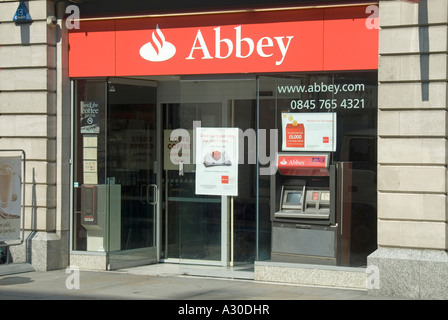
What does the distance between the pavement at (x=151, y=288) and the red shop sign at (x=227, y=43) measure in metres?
3.02

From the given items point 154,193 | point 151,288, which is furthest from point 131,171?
point 151,288

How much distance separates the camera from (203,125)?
38.6 feet

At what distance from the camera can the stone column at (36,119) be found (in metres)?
12.0

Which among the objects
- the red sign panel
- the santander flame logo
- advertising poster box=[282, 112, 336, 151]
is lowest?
the red sign panel

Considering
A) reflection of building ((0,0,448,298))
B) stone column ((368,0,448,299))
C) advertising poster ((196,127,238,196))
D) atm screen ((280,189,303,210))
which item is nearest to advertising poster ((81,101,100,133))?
→ reflection of building ((0,0,448,298))

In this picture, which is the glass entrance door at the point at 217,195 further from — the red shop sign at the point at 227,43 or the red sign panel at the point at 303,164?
the red sign panel at the point at 303,164

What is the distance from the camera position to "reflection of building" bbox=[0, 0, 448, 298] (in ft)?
32.0

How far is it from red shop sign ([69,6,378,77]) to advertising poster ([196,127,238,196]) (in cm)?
96

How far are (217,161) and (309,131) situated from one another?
156cm

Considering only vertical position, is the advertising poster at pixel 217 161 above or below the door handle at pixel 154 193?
above

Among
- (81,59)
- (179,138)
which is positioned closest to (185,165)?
(179,138)

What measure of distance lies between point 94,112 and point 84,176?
103 centimetres

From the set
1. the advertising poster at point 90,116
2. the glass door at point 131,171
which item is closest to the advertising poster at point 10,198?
the advertising poster at point 90,116

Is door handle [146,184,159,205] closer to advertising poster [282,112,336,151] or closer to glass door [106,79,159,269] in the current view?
glass door [106,79,159,269]
